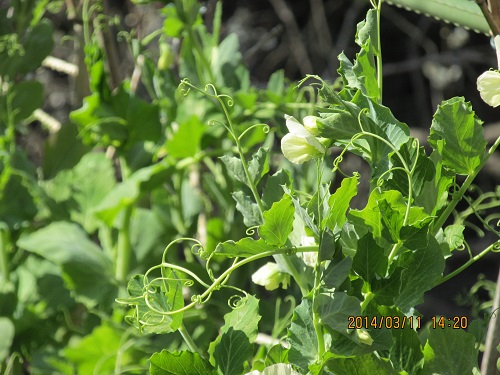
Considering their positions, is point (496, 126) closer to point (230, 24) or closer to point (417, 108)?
point (417, 108)

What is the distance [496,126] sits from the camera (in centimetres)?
160

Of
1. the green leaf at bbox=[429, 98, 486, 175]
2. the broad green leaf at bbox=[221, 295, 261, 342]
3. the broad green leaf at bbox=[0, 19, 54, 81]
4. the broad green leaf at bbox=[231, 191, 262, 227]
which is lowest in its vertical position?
the broad green leaf at bbox=[0, 19, 54, 81]

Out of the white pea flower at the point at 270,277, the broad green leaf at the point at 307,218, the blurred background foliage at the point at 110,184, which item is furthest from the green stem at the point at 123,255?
the broad green leaf at the point at 307,218

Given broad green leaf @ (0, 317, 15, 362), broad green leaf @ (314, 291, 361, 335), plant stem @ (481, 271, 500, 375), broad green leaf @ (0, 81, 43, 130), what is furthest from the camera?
broad green leaf @ (0, 81, 43, 130)

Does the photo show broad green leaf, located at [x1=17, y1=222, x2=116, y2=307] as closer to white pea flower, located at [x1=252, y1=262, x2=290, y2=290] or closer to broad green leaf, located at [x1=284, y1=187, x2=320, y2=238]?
white pea flower, located at [x1=252, y1=262, x2=290, y2=290]

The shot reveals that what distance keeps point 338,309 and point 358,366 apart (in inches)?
1.4

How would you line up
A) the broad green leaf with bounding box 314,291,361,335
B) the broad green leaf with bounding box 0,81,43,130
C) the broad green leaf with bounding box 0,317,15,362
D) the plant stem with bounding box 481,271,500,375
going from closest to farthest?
1. the broad green leaf with bounding box 314,291,361,335
2. the plant stem with bounding box 481,271,500,375
3. the broad green leaf with bounding box 0,317,15,362
4. the broad green leaf with bounding box 0,81,43,130

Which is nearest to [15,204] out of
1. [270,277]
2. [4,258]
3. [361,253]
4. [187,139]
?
[4,258]

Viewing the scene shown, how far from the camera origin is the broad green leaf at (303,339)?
42cm

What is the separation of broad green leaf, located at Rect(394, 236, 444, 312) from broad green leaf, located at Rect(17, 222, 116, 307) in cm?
46

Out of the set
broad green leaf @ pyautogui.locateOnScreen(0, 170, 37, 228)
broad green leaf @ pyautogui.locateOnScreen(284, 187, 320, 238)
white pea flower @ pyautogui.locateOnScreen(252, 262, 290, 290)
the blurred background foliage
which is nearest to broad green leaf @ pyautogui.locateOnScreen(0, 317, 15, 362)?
the blurred background foliage

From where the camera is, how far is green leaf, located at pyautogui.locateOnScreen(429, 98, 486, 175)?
43 centimetres

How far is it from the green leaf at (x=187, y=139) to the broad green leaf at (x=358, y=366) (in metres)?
0.42

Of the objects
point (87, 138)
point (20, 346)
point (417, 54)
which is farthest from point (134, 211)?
point (417, 54)
